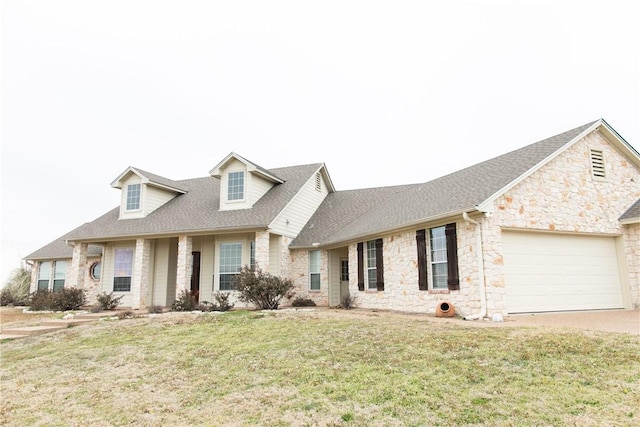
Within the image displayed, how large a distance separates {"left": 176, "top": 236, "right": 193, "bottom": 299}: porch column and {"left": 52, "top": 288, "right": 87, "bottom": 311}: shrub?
4811 mm

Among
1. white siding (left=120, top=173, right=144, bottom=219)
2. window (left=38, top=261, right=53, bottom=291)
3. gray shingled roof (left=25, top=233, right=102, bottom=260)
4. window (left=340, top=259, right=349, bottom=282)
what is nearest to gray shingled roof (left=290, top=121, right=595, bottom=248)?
window (left=340, top=259, right=349, bottom=282)

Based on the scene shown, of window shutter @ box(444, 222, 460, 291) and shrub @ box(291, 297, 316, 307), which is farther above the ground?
window shutter @ box(444, 222, 460, 291)

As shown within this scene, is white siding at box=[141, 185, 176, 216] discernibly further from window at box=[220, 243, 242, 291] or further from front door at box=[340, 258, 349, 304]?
front door at box=[340, 258, 349, 304]

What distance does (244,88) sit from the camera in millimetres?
21516

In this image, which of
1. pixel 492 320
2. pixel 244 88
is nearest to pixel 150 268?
pixel 244 88

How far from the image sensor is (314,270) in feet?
58.0

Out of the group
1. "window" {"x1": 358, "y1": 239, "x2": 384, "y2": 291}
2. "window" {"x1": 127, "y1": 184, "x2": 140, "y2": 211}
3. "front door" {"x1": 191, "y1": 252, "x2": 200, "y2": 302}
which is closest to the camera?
"window" {"x1": 358, "y1": 239, "x2": 384, "y2": 291}

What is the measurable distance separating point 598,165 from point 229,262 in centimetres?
1425

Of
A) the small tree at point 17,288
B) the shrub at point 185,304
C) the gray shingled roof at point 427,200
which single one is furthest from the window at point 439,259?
the small tree at point 17,288

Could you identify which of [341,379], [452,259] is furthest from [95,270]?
[341,379]

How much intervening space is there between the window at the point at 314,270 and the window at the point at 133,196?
367 inches

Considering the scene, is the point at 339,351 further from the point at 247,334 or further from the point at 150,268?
the point at 150,268

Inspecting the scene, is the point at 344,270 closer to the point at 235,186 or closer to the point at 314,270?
the point at 314,270

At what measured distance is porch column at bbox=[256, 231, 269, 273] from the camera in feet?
Result: 51.9
